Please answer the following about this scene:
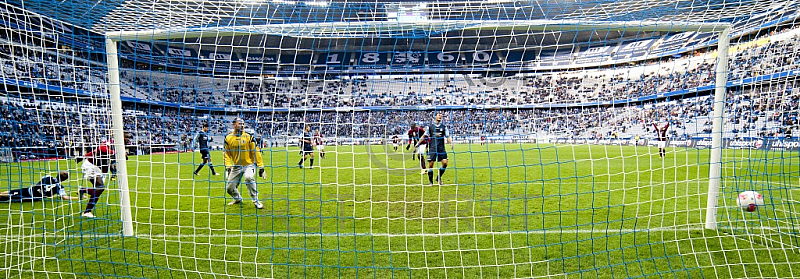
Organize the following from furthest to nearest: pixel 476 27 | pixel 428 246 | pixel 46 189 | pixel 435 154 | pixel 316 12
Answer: pixel 435 154, pixel 46 189, pixel 316 12, pixel 428 246, pixel 476 27

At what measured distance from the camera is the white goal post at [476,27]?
15.1 feet

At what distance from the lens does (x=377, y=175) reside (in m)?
12.4

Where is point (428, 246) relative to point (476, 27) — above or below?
below

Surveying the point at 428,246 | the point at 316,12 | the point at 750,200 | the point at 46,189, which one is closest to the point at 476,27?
the point at 316,12

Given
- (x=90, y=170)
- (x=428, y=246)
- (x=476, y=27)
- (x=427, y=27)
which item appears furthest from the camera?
(x=90, y=170)

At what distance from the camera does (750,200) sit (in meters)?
5.55

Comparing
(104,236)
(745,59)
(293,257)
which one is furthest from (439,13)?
(104,236)

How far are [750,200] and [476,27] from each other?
13.8ft

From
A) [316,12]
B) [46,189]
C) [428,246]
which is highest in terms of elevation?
[316,12]

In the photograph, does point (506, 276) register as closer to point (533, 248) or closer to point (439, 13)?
point (533, 248)

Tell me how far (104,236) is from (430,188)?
19.5ft

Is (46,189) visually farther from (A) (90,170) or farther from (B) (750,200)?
(B) (750,200)

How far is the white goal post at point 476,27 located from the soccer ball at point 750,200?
53 cm

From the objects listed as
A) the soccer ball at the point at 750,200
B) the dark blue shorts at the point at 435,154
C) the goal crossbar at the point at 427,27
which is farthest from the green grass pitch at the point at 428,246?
the dark blue shorts at the point at 435,154
